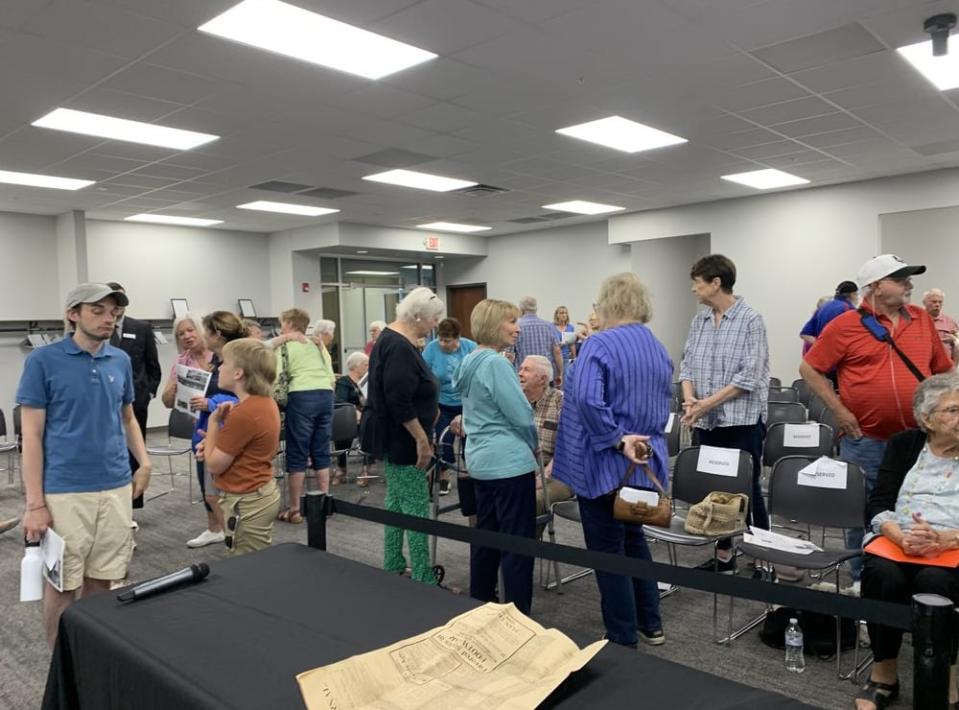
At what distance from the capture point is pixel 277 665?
1.16 m

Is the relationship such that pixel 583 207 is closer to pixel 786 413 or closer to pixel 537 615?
pixel 786 413

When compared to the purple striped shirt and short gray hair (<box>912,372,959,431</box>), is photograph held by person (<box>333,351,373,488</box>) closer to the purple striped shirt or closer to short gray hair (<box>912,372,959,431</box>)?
the purple striped shirt

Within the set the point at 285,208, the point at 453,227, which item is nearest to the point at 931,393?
the point at 285,208

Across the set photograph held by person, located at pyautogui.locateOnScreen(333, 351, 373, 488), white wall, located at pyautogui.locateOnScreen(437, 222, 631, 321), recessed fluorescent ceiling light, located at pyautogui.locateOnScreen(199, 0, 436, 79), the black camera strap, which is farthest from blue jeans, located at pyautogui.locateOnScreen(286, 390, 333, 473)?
white wall, located at pyautogui.locateOnScreen(437, 222, 631, 321)

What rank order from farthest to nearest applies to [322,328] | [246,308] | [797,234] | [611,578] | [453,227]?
1. [453,227]
2. [246,308]
3. [797,234]
4. [322,328]
5. [611,578]

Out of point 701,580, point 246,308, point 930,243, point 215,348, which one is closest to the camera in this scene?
point 701,580

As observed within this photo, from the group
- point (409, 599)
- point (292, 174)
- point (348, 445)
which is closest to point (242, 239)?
point (292, 174)

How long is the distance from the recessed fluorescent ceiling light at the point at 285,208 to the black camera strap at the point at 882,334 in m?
7.61

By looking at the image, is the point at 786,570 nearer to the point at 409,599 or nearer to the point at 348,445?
the point at 409,599

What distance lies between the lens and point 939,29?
4.06 metres

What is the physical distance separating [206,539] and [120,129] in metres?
3.41

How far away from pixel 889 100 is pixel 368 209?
650 centimetres

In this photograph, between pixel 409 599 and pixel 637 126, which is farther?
pixel 637 126

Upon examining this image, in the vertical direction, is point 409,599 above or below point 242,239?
below
